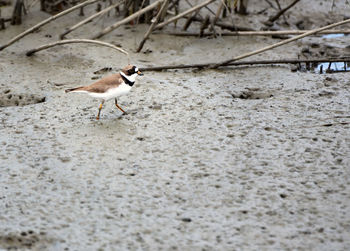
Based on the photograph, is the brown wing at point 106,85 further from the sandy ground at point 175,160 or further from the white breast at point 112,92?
the sandy ground at point 175,160

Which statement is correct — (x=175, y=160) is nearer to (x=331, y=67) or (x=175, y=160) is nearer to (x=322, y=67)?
(x=322, y=67)

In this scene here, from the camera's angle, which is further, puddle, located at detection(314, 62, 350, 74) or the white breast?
puddle, located at detection(314, 62, 350, 74)

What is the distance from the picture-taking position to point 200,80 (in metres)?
4.51

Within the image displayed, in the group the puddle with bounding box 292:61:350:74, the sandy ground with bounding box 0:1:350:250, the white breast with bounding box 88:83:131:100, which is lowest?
the sandy ground with bounding box 0:1:350:250

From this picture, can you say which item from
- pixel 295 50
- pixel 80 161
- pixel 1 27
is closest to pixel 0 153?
pixel 80 161

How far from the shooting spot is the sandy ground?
2.47 m

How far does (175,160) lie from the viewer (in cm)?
316

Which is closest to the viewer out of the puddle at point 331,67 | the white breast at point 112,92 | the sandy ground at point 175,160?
the sandy ground at point 175,160

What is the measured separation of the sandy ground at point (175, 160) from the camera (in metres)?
2.47

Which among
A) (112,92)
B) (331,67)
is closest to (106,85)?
(112,92)

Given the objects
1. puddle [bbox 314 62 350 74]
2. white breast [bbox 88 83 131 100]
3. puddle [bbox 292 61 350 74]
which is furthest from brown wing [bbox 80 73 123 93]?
puddle [bbox 314 62 350 74]

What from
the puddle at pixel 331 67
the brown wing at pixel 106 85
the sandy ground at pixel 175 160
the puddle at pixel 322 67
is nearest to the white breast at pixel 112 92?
the brown wing at pixel 106 85

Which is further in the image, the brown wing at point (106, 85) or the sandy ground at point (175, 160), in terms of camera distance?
the brown wing at point (106, 85)

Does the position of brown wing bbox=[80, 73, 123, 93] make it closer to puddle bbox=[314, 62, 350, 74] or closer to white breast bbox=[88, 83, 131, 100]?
white breast bbox=[88, 83, 131, 100]
